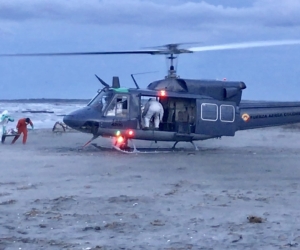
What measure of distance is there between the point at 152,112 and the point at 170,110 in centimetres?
101

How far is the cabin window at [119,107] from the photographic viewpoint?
18.6 metres

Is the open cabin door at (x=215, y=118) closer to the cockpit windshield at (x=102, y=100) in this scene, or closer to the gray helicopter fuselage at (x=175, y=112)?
the gray helicopter fuselage at (x=175, y=112)

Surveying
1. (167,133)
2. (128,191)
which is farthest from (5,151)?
(128,191)

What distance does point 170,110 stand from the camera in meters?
19.5

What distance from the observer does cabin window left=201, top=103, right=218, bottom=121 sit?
1922 cm

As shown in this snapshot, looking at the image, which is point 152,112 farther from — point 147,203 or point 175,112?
point 147,203

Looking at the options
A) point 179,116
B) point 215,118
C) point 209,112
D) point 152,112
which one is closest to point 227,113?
point 215,118

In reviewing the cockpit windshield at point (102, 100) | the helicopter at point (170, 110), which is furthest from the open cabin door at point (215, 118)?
the cockpit windshield at point (102, 100)

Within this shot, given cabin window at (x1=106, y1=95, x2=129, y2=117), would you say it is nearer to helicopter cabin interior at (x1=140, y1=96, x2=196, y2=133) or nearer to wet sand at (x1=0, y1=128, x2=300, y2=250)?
helicopter cabin interior at (x1=140, y1=96, x2=196, y2=133)

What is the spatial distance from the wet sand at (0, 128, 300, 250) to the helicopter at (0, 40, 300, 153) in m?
1.77

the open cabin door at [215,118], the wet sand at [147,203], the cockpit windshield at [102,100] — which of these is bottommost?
the wet sand at [147,203]

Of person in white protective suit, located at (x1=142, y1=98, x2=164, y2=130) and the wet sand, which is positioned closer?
the wet sand

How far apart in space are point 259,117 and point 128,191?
10.4 m

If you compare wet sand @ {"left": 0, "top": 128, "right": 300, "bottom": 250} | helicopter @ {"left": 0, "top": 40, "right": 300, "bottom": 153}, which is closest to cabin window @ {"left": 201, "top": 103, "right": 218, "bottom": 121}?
helicopter @ {"left": 0, "top": 40, "right": 300, "bottom": 153}
